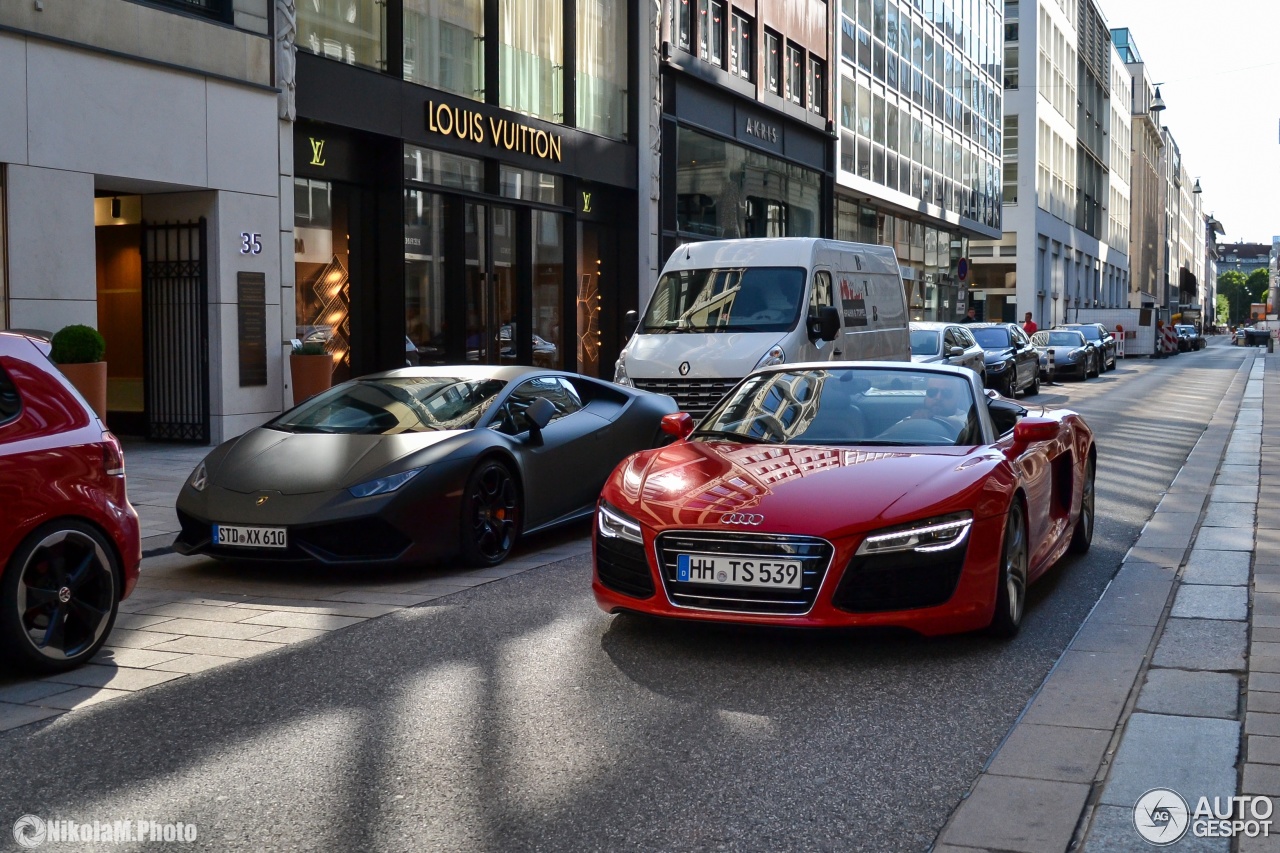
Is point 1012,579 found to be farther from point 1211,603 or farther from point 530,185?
point 530,185

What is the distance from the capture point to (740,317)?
50.5 feet

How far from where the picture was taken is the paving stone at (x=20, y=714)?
197 inches

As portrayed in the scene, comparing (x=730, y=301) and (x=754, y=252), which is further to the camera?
(x=754, y=252)

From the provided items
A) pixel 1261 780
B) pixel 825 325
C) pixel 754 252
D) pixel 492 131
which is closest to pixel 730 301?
pixel 754 252

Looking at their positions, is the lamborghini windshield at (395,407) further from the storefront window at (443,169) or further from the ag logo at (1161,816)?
the storefront window at (443,169)

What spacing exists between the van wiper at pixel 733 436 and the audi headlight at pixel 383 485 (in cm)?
171

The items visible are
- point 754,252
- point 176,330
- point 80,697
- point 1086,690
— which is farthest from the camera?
point 176,330

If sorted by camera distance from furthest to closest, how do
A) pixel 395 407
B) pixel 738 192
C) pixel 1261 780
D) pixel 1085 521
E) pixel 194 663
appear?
pixel 738 192 → pixel 395 407 → pixel 1085 521 → pixel 194 663 → pixel 1261 780

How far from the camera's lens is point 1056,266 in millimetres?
73438

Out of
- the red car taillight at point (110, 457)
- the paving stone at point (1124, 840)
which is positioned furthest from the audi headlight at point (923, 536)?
the red car taillight at point (110, 457)

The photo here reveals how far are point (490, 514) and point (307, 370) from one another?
8.71 m

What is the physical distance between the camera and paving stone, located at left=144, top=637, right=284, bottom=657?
6.16 m

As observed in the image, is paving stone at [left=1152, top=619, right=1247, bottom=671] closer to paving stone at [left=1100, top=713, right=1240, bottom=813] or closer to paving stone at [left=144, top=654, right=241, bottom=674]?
paving stone at [left=1100, top=713, right=1240, bottom=813]

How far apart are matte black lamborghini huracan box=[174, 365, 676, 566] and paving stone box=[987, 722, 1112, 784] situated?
405cm
